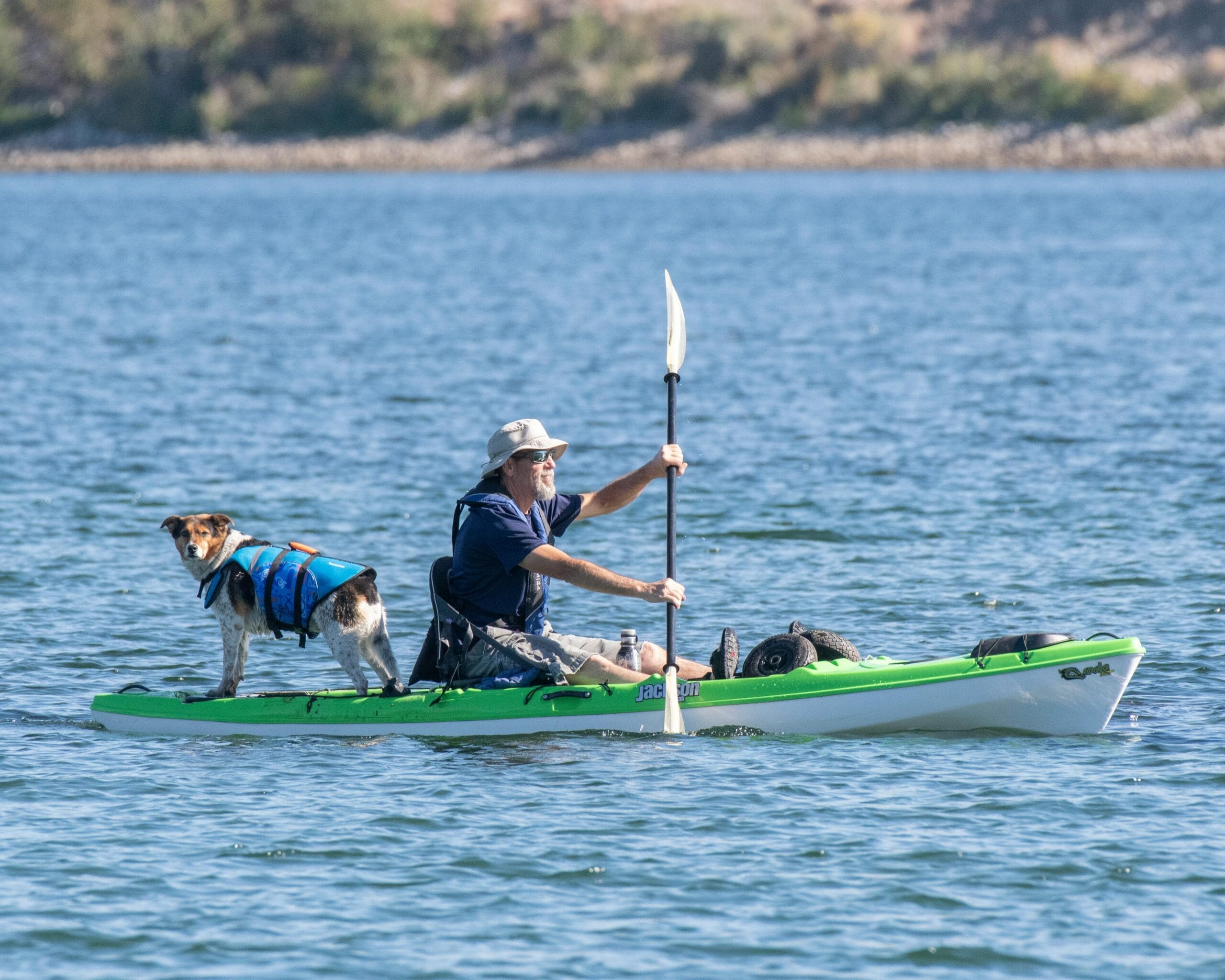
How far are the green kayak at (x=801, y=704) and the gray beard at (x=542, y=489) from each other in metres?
1.04

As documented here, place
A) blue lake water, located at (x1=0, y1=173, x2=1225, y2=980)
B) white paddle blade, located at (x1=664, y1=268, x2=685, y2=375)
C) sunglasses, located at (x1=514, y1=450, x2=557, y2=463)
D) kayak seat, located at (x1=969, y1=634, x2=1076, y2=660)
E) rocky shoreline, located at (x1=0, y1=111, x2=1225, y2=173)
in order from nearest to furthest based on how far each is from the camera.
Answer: blue lake water, located at (x1=0, y1=173, x2=1225, y2=980)
sunglasses, located at (x1=514, y1=450, x2=557, y2=463)
kayak seat, located at (x1=969, y1=634, x2=1076, y2=660)
white paddle blade, located at (x1=664, y1=268, x2=685, y2=375)
rocky shoreline, located at (x1=0, y1=111, x2=1225, y2=173)

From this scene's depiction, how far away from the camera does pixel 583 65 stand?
93312 mm

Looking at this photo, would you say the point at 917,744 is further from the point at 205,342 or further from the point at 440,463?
the point at 205,342

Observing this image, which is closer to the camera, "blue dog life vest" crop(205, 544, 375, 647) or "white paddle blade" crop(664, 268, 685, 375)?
"blue dog life vest" crop(205, 544, 375, 647)

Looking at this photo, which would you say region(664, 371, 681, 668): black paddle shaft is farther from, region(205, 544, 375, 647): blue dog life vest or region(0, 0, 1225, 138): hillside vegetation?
region(0, 0, 1225, 138): hillside vegetation

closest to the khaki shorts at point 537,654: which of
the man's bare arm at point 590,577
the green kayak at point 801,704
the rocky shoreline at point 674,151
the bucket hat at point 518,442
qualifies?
the green kayak at point 801,704

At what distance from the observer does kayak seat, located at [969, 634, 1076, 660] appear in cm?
951

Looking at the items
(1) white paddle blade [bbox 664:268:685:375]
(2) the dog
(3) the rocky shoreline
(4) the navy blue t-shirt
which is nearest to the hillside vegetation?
(3) the rocky shoreline

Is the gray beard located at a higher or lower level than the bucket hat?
lower

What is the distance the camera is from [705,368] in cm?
2756

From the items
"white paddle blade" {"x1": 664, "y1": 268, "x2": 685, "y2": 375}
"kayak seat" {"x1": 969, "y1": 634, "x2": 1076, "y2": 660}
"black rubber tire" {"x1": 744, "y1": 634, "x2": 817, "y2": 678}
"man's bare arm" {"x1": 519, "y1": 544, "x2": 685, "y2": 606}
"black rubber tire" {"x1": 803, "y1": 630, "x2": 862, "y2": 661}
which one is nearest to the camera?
"man's bare arm" {"x1": 519, "y1": 544, "x2": 685, "y2": 606}

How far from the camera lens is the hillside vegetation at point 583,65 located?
89.2 metres

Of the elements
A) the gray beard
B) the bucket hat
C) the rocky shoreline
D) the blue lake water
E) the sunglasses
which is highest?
the rocky shoreline

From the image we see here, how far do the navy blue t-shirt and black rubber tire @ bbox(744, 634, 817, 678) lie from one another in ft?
3.90
